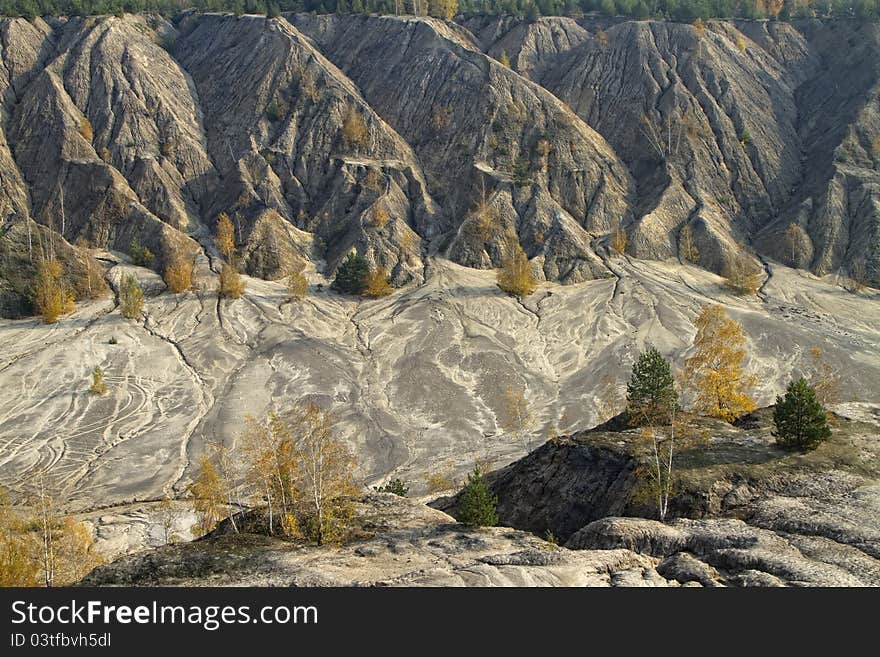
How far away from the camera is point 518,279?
73.8 m

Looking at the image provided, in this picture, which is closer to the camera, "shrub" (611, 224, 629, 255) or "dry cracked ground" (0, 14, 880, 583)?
"dry cracked ground" (0, 14, 880, 583)

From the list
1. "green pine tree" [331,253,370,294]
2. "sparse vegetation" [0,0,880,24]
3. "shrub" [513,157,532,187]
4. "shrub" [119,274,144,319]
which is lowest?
"shrub" [119,274,144,319]

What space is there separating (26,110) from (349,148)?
4016 centimetres

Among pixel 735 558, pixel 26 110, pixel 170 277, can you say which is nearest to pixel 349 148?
pixel 170 277

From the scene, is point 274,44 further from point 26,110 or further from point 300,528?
point 300,528

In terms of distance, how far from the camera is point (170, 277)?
71.7 m

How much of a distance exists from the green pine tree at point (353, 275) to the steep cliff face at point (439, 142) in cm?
487

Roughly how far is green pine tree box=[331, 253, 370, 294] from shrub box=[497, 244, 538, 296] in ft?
46.3

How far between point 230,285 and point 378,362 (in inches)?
768

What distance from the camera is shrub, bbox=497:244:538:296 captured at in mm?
73688

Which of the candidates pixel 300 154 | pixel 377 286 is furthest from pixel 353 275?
pixel 300 154

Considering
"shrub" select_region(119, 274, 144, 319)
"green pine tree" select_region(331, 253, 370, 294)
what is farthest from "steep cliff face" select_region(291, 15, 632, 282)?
"shrub" select_region(119, 274, 144, 319)

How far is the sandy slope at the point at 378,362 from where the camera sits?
48.1 m

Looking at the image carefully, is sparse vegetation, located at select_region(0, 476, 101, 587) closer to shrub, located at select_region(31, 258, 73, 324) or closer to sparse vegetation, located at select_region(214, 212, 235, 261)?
shrub, located at select_region(31, 258, 73, 324)
